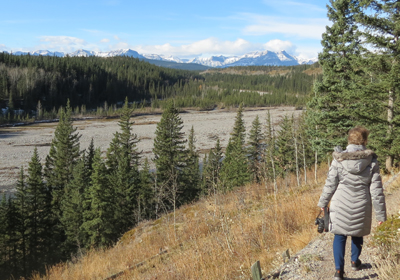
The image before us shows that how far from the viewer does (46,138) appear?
61.2 m

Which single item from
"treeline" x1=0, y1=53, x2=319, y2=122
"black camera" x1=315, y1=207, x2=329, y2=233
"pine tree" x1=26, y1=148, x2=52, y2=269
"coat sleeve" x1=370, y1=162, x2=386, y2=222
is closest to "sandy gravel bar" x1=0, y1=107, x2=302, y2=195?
"pine tree" x1=26, y1=148, x2=52, y2=269

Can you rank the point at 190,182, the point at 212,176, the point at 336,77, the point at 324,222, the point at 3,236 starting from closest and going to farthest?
the point at 324,222 < the point at 212,176 < the point at 336,77 < the point at 3,236 < the point at 190,182

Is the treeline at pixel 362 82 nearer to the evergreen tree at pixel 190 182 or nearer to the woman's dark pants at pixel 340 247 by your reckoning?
the woman's dark pants at pixel 340 247

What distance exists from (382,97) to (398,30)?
2.75 m

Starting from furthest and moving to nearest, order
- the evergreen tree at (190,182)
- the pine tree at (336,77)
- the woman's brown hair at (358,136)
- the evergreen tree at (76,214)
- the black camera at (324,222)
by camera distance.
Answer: the evergreen tree at (190,182) → the evergreen tree at (76,214) → the pine tree at (336,77) → the black camera at (324,222) → the woman's brown hair at (358,136)

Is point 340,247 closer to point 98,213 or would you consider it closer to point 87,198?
point 98,213

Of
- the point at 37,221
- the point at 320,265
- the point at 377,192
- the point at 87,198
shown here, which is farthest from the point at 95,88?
the point at 377,192

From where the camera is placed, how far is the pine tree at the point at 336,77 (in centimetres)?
1429

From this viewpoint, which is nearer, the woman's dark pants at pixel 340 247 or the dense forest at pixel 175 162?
the woman's dark pants at pixel 340 247

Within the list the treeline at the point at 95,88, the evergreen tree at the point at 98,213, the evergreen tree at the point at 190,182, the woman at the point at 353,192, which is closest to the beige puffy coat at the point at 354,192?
the woman at the point at 353,192

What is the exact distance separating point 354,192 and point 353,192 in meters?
0.01

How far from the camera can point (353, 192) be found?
3672 mm

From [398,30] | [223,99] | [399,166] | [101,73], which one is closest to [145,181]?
Answer: [399,166]

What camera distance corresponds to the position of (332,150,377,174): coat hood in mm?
3557
